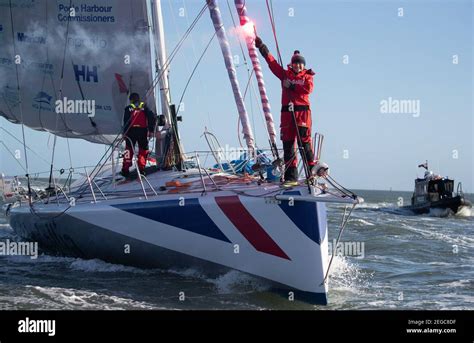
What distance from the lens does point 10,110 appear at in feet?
44.1

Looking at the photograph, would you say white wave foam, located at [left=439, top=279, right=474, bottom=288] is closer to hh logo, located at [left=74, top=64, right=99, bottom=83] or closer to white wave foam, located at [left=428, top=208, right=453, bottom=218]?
hh logo, located at [left=74, top=64, right=99, bottom=83]

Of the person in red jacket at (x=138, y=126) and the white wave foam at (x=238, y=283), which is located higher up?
the person in red jacket at (x=138, y=126)

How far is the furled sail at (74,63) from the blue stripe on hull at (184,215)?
3255 mm

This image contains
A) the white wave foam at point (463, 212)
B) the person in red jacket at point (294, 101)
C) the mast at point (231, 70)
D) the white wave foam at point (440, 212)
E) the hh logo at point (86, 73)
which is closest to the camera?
the person in red jacket at point (294, 101)

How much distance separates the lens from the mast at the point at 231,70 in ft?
33.3

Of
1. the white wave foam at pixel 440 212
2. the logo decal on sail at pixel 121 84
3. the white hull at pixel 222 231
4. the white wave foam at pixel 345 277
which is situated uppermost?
the logo decal on sail at pixel 121 84

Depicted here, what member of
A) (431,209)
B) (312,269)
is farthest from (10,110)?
(431,209)

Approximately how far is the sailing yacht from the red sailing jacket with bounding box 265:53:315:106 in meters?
0.98

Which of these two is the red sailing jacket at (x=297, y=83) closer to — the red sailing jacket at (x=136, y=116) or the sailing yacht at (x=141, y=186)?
the sailing yacht at (x=141, y=186)

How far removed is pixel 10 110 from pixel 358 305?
8377 mm

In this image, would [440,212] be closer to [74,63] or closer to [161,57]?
[74,63]

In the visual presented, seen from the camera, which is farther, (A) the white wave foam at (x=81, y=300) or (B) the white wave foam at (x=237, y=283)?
(B) the white wave foam at (x=237, y=283)

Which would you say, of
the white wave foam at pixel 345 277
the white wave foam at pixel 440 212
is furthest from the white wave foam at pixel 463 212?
the white wave foam at pixel 345 277

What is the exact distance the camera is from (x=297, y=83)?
26.3 ft
